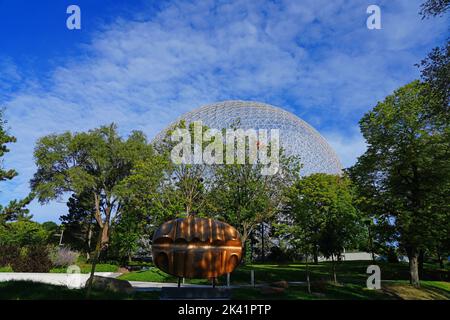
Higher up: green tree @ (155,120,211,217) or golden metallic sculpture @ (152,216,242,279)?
green tree @ (155,120,211,217)

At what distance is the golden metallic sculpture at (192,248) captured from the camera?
12359mm

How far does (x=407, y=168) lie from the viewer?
2428cm

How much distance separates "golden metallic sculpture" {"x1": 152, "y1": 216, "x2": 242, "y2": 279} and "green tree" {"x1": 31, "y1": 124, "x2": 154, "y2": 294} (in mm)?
32275

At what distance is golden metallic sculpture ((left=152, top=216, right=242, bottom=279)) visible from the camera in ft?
40.5

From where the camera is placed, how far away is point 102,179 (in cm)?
→ 4588

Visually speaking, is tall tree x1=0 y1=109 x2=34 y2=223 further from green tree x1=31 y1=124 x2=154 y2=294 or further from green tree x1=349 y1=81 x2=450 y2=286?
green tree x1=349 y1=81 x2=450 y2=286

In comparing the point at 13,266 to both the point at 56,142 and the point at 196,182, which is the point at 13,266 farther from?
the point at 56,142

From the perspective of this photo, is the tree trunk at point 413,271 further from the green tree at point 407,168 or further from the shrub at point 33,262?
the shrub at point 33,262

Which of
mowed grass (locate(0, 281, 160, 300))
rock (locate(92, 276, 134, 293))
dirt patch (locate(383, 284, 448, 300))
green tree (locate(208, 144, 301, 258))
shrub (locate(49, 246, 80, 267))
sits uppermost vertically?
green tree (locate(208, 144, 301, 258))

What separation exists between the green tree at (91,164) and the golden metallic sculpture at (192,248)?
106 ft

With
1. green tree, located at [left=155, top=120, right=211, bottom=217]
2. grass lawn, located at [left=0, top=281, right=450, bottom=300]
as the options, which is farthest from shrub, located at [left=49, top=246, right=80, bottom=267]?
grass lawn, located at [left=0, top=281, right=450, bottom=300]

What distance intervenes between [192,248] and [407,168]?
61.3 feet

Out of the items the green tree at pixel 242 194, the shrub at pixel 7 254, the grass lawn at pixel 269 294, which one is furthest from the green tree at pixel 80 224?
the grass lawn at pixel 269 294

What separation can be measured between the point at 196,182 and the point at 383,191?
49.7 feet
